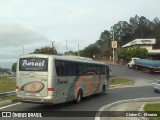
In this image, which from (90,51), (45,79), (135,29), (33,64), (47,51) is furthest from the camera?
(135,29)

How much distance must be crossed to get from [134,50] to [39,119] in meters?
76.0

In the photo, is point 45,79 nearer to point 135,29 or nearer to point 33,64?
point 33,64

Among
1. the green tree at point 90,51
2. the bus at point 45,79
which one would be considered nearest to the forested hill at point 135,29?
the green tree at point 90,51

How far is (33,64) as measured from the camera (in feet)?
61.7

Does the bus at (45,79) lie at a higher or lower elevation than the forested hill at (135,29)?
lower

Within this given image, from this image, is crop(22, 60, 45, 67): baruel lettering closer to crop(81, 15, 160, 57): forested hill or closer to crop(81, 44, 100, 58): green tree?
crop(81, 44, 100, 58): green tree

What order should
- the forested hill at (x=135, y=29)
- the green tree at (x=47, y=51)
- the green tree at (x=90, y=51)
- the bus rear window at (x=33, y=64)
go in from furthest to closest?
1. the forested hill at (x=135, y=29)
2. the green tree at (x=90, y=51)
3. the green tree at (x=47, y=51)
4. the bus rear window at (x=33, y=64)

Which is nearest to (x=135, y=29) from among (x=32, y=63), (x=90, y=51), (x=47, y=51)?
(x=90, y=51)

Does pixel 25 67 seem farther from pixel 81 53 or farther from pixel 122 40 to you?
pixel 122 40

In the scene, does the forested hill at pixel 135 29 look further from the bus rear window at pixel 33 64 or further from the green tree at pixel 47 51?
the bus rear window at pixel 33 64

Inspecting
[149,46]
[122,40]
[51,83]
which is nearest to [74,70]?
[51,83]

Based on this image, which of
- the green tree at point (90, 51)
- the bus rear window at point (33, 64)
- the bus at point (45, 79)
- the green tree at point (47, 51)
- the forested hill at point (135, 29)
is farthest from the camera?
the forested hill at point (135, 29)

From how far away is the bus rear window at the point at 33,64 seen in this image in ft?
60.6

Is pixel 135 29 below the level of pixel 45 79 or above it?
above
